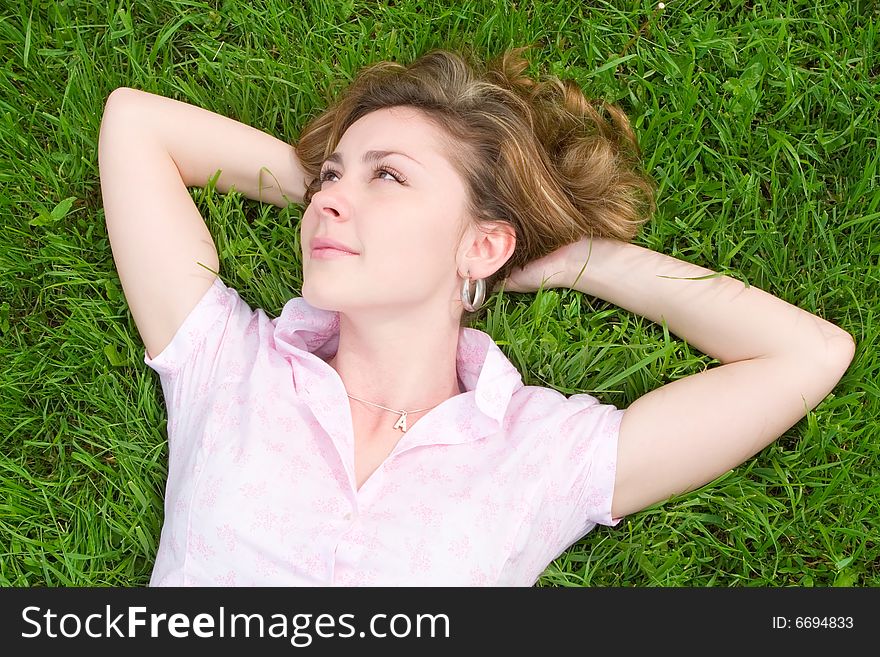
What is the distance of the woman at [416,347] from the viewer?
119 inches

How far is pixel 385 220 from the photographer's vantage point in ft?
9.78

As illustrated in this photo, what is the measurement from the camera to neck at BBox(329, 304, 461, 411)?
10.8 feet

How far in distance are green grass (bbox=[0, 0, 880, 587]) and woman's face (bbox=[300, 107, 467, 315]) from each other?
658mm

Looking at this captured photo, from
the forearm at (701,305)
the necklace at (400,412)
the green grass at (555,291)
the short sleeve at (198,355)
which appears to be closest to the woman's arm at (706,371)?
the forearm at (701,305)

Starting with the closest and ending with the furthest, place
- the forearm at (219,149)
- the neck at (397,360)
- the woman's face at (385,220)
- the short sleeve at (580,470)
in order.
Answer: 1. the woman's face at (385,220)
2. the short sleeve at (580,470)
3. the neck at (397,360)
4. the forearm at (219,149)

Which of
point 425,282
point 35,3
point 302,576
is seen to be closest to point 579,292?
point 425,282

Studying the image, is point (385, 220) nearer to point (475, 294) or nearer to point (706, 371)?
point (475, 294)

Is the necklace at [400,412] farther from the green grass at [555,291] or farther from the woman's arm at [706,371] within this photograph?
the woman's arm at [706,371]

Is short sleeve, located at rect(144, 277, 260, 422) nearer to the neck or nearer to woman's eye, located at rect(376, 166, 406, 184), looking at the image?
the neck

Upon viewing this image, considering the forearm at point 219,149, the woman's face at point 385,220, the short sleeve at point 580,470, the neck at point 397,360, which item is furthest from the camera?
the forearm at point 219,149

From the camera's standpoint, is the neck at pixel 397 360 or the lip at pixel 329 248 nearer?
the lip at pixel 329 248
